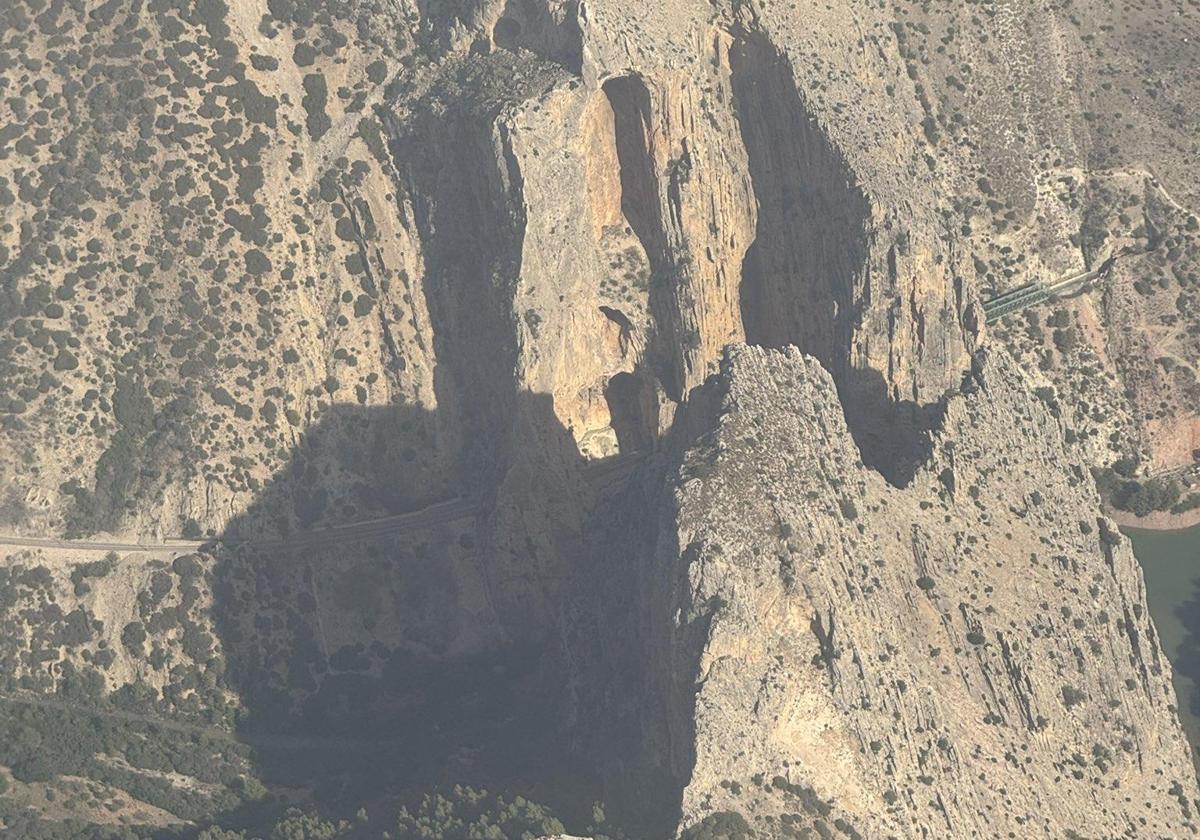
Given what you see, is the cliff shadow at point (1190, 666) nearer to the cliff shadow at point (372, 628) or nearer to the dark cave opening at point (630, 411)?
the dark cave opening at point (630, 411)

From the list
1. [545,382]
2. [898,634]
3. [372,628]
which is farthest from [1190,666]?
[372,628]

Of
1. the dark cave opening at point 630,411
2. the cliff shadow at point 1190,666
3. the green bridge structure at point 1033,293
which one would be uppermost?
the green bridge structure at point 1033,293

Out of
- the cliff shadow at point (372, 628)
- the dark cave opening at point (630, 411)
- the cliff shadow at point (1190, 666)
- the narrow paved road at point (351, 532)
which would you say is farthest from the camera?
the dark cave opening at point (630, 411)

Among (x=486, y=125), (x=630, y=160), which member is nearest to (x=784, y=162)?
(x=630, y=160)

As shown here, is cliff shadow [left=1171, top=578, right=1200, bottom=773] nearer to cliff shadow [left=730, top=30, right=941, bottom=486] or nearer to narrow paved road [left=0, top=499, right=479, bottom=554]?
cliff shadow [left=730, top=30, right=941, bottom=486]

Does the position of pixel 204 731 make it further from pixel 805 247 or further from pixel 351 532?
pixel 805 247

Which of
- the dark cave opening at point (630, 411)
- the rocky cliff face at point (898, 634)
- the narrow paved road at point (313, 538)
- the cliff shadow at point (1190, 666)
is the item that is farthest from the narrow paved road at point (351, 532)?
the cliff shadow at point (1190, 666)

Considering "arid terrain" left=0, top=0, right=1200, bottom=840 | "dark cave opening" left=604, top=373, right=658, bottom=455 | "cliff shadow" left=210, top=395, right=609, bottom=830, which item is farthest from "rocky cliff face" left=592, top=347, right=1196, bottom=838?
"dark cave opening" left=604, top=373, right=658, bottom=455
